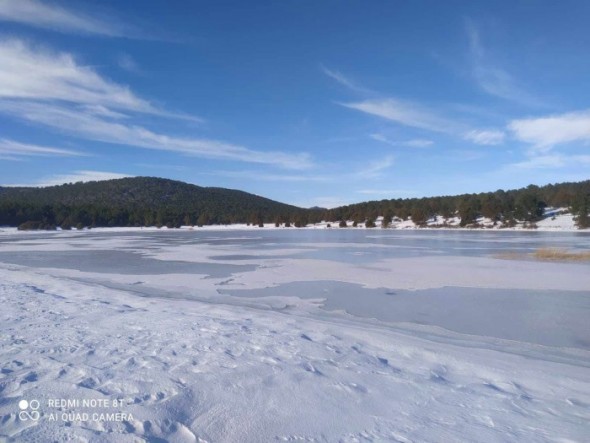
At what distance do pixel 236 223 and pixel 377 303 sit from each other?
8932 cm

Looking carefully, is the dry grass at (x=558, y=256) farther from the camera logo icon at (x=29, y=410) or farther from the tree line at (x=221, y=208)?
the tree line at (x=221, y=208)

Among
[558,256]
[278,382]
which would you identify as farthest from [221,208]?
[278,382]

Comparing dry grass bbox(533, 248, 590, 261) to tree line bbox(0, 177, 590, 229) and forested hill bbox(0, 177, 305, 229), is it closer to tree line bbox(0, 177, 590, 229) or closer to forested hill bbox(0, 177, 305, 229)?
tree line bbox(0, 177, 590, 229)

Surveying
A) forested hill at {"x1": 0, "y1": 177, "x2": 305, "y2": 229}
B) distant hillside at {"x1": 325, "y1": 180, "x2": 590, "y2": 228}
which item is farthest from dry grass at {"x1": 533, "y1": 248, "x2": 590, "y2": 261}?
forested hill at {"x1": 0, "y1": 177, "x2": 305, "y2": 229}

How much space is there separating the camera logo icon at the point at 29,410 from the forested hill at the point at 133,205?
254 feet

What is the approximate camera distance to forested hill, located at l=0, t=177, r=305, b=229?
7869 cm

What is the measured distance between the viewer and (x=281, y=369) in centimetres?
535

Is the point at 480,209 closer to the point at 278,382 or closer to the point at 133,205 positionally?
the point at 278,382

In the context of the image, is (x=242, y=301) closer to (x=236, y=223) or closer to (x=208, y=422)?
(x=208, y=422)

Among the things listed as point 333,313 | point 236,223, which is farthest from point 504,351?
point 236,223

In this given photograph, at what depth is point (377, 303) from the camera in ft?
31.7

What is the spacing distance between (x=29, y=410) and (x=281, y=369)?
2607 millimetres

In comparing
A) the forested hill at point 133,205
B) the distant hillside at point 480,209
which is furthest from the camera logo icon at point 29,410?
the forested hill at point 133,205

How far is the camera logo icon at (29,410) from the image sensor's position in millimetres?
3783
